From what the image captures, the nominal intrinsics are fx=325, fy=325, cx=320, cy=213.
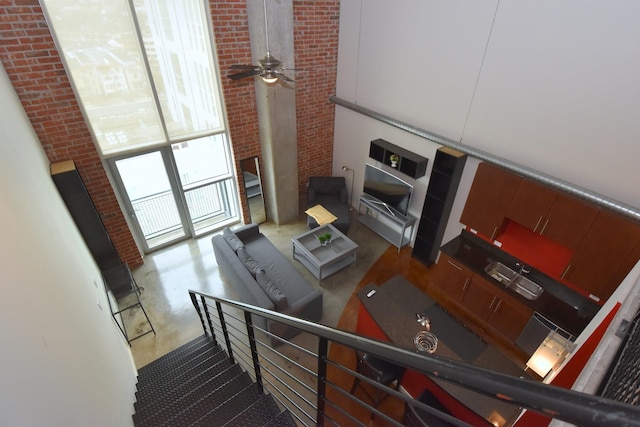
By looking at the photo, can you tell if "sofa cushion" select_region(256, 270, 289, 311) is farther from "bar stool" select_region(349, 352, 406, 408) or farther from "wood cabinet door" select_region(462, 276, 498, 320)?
"wood cabinet door" select_region(462, 276, 498, 320)

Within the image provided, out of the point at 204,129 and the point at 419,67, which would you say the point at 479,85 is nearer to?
the point at 419,67

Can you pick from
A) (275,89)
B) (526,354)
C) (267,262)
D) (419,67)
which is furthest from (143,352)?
(419,67)

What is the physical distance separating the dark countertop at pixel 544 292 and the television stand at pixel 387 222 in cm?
105

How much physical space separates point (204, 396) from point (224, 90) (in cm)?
463

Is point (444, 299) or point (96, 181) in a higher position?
point (96, 181)

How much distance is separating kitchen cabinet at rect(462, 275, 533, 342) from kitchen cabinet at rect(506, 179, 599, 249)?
3.37 ft

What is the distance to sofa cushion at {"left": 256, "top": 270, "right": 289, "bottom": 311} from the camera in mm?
4422

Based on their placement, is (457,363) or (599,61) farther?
(599,61)

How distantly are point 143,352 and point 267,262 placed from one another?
220 centimetres

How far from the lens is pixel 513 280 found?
460 centimetres

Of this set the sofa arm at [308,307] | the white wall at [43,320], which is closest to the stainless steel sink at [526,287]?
the sofa arm at [308,307]

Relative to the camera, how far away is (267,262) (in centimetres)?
564

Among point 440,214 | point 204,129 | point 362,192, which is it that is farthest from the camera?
point 362,192

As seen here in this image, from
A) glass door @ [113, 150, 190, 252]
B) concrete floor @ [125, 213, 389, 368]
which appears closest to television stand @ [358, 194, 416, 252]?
concrete floor @ [125, 213, 389, 368]
